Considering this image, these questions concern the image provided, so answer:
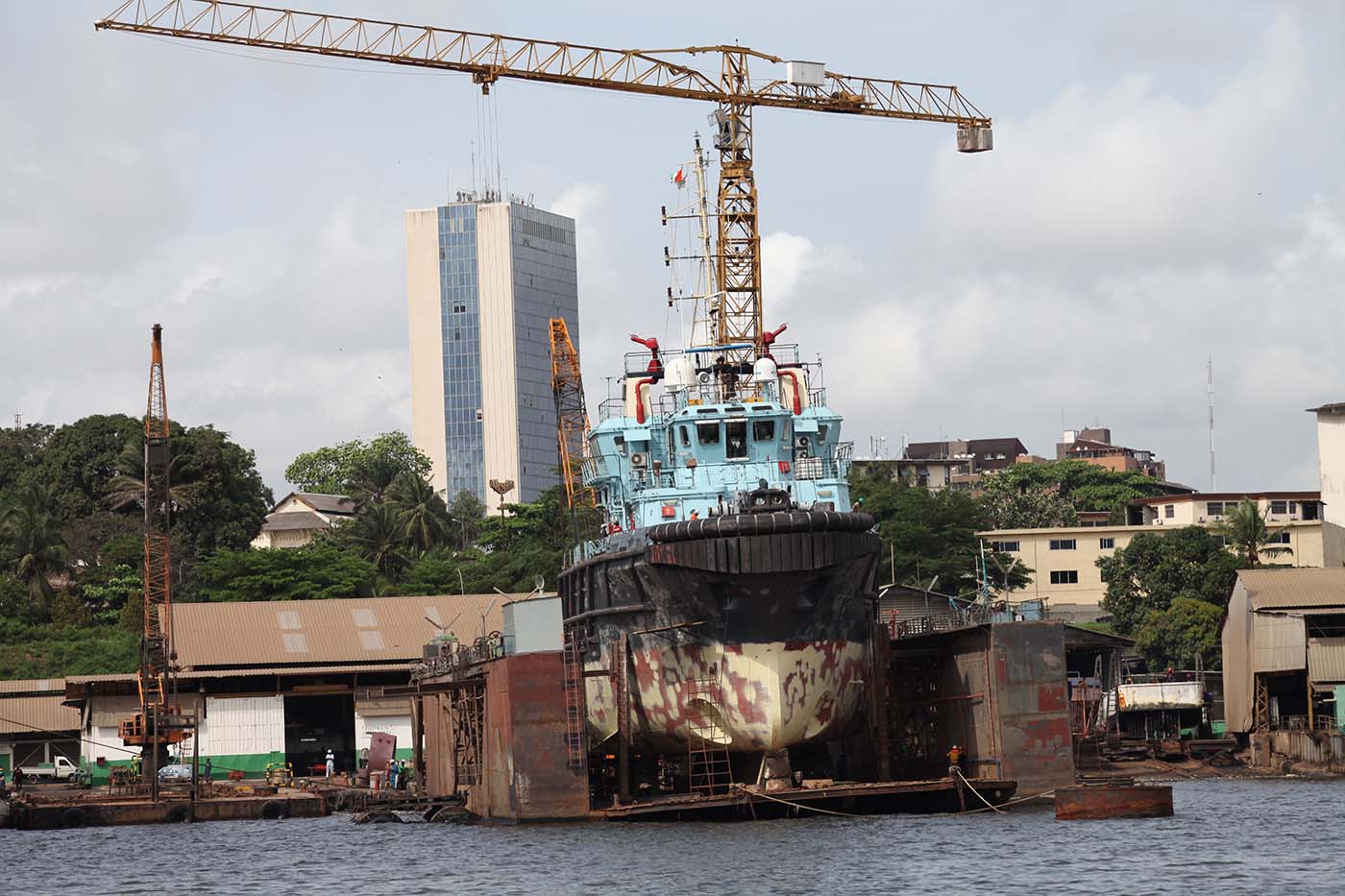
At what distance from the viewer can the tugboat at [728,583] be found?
5250 centimetres

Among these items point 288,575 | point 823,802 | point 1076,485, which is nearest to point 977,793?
point 823,802

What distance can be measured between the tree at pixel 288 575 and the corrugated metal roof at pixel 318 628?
570 inches

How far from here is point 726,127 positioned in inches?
3408

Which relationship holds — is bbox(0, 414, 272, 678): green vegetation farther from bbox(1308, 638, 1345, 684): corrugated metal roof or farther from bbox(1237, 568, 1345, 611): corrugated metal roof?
bbox(1308, 638, 1345, 684): corrugated metal roof

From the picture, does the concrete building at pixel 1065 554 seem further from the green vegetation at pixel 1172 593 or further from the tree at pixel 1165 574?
the tree at pixel 1165 574

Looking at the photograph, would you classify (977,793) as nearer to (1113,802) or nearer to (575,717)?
(1113,802)

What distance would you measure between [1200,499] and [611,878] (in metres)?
100

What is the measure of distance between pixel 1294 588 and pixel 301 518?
110175mm

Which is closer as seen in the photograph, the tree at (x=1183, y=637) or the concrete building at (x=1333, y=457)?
the tree at (x=1183, y=637)

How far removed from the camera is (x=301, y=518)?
17750 cm

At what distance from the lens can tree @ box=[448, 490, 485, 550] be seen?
Result: 16552 centimetres

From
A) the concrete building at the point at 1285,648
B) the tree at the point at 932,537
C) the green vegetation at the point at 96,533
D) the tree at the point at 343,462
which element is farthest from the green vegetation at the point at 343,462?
the concrete building at the point at 1285,648

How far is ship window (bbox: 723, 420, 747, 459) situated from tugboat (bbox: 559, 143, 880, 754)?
0.04 m

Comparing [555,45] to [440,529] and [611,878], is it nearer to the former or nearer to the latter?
[611,878]
